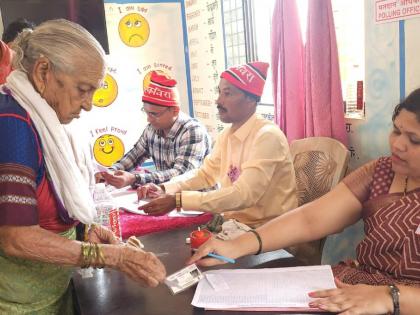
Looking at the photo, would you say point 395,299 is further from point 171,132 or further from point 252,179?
point 171,132

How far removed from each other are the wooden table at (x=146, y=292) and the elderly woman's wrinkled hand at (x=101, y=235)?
11 centimetres

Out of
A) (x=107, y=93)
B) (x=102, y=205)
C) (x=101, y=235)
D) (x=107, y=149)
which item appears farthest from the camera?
(x=107, y=149)

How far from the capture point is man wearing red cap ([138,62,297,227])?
202 cm

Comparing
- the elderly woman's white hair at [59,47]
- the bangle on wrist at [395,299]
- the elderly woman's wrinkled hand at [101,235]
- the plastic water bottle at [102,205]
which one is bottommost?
the bangle on wrist at [395,299]

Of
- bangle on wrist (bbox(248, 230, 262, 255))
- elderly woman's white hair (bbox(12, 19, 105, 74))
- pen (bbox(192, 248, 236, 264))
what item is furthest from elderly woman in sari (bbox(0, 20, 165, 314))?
bangle on wrist (bbox(248, 230, 262, 255))

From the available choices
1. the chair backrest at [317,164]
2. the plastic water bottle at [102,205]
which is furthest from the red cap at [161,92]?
the plastic water bottle at [102,205]

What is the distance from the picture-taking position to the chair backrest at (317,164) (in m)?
2.21

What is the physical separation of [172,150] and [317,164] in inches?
44.9

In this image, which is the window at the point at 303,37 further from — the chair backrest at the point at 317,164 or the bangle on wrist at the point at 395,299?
the bangle on wrist at the point at 395,299

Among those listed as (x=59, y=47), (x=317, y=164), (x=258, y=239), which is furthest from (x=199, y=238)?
(x=317, y=164)

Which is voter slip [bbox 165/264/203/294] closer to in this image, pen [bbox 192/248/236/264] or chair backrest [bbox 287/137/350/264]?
pen [bbox 192/248/236/264]

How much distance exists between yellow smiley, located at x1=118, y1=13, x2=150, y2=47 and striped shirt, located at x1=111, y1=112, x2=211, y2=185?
156cm

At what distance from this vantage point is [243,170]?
2102 mm

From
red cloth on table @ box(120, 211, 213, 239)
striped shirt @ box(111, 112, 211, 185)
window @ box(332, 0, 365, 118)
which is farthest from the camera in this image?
striped shirt @ box(111, 112, 211, 185)
